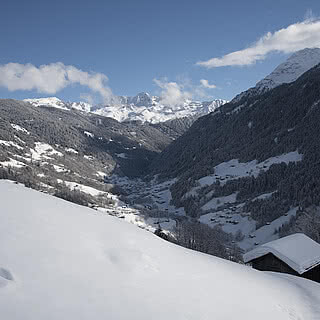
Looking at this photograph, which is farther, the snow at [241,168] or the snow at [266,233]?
the snow at [241,168]

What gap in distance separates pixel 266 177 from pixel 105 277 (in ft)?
455

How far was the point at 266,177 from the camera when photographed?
13625 cm

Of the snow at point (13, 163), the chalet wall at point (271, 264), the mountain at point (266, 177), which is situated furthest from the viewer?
the snow at point (13, 163)

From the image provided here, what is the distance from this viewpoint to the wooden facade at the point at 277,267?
20.5 m

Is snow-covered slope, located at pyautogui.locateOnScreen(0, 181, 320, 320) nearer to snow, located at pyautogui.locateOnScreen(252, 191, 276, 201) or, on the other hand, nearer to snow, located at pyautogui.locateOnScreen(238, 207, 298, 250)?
snow, located at pyautogui.locateOnScreen(238, 207, 298, 250)

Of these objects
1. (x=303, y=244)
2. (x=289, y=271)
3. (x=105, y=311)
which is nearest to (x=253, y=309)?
(x=105, y=311)

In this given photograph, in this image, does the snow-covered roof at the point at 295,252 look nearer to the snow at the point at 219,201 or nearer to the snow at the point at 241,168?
the snow at the point at 219,201

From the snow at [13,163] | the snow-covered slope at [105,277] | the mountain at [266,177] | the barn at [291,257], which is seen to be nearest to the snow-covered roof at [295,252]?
the barn at [291,257]

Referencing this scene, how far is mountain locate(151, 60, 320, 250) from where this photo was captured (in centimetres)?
10262

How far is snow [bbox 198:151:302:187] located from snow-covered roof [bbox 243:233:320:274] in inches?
4929

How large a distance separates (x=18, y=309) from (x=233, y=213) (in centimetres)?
12076

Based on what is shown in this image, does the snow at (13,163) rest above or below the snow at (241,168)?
above

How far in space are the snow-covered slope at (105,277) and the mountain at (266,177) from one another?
7780 cm

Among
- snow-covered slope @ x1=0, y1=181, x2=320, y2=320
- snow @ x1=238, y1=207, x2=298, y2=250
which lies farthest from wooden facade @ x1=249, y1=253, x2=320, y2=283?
snow @ x1=238, y1=207, x2=298, y2=250
